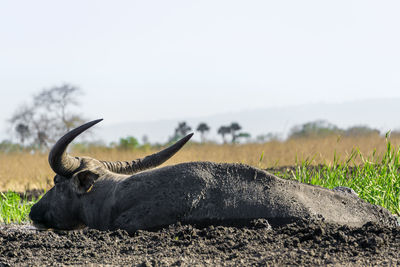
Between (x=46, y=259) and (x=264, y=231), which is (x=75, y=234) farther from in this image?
(x=264, y=231)

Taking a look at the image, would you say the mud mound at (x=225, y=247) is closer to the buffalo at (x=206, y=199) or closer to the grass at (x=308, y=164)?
the buffalo at (x=206, y=199)

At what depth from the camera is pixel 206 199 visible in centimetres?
368

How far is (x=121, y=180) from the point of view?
422cm

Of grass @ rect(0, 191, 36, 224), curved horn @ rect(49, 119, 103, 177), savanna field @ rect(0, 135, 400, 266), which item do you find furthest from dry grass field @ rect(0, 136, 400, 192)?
savanna field @ rect(0, 135, 400, 266)

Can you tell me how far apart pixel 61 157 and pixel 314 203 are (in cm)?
211

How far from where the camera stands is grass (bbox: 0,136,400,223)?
6688mm

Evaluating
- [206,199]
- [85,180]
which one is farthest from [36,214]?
[206,199]

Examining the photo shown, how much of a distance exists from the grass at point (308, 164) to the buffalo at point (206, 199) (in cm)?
260

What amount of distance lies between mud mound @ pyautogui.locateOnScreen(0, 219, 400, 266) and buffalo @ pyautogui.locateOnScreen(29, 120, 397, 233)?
0.34 feet

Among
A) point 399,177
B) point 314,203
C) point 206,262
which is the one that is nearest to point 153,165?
point 314,203

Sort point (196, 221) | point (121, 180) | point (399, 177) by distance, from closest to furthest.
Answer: point (196, 221)
point (121, 180)
point (399, 177)

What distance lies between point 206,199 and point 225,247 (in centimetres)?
55

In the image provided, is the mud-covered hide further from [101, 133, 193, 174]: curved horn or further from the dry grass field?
the dry grass field

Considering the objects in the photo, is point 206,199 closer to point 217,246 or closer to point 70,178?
point 217,246
